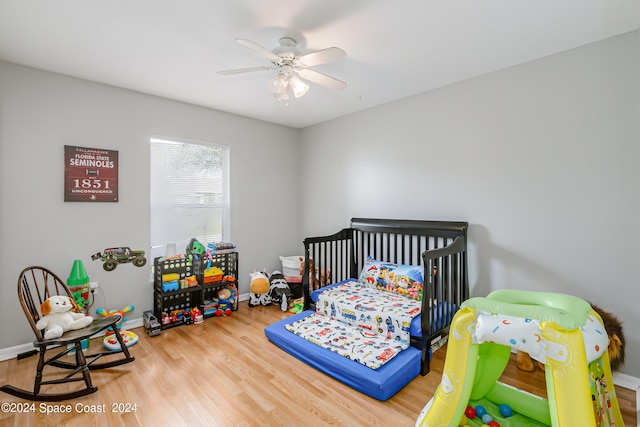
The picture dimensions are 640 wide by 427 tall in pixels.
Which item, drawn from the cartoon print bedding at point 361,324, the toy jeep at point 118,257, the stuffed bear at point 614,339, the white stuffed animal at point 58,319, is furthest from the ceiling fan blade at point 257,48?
the stuffed bear at point 614,339

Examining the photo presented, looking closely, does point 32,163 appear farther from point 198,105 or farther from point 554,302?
point 554,302

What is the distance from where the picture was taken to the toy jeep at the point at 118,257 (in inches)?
116

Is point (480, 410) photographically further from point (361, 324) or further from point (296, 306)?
point (296, 306)

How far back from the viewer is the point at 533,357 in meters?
1.31

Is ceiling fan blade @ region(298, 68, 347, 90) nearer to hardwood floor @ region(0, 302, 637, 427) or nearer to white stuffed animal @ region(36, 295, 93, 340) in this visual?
hardwood floor @ region(0, 302, 637, 427)

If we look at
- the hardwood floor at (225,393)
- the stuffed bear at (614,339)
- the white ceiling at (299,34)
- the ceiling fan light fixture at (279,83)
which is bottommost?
the hardwood floor at (225,393)

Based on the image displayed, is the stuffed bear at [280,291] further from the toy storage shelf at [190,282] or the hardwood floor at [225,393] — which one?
the hardwood floor at [225,393]

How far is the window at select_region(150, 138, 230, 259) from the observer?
3.39 meters

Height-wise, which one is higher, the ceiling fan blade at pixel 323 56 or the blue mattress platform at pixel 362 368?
the ceiling fan blade at pixel 323 56

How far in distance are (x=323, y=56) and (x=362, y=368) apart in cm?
214

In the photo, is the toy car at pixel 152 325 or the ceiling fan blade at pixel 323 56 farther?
the toy car at pixel 152 325

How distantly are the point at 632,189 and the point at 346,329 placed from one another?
93.2 inches

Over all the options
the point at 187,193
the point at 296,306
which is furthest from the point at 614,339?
the point at 187,193

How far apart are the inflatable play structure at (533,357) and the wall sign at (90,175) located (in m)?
3.24
